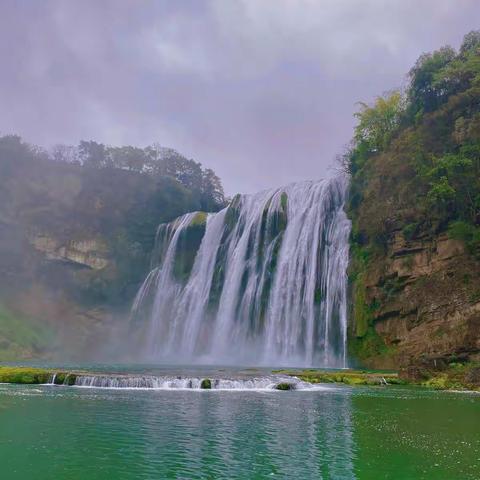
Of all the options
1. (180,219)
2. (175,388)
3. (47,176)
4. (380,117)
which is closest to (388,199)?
(380,117)

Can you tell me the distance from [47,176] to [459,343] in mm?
53526

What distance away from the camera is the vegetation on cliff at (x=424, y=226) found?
106ft

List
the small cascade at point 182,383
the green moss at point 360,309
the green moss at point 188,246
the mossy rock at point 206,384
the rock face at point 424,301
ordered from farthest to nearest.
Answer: the green moss at point 188,246
the green moss at point 360,309
the rock face at point 424,301
the small cascade at point 182,383
the mossy rock at point 206,384

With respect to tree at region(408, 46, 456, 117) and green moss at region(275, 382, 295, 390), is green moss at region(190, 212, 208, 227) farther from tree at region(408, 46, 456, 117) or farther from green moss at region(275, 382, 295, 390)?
green moss at region(275, 382, 295, 390)

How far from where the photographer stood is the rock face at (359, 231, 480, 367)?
30.1m

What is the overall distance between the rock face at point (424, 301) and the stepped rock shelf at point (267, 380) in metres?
1.61

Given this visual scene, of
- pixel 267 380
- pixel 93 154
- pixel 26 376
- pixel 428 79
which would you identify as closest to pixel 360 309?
pixel 267 380

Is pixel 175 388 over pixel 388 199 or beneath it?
beneath

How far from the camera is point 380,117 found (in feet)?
159

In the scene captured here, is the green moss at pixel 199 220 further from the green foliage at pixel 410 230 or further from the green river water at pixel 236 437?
the green river water at pixel 236 437

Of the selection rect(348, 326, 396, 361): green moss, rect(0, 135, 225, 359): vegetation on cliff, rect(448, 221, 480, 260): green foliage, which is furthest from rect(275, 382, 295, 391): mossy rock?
rect(0, 135, 225, 359): vegetation on cliff

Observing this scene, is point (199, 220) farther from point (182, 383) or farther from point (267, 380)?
point (182, 383)

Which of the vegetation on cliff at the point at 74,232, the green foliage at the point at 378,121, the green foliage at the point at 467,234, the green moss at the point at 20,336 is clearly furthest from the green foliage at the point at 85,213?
the green foliage at the point at 467,234

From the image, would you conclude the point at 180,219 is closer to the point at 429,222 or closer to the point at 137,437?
the point at 429,222
